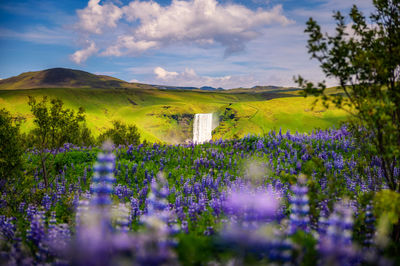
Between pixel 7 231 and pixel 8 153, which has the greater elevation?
pixel 8 153

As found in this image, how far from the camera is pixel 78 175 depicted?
10977mm

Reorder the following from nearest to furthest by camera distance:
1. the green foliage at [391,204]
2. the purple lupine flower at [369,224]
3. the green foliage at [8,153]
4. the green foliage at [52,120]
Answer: the green foliage at [391,204]
the purple lupine flower at [369,224]
the green foliage at [8,153]
the green foliage at [52,120]

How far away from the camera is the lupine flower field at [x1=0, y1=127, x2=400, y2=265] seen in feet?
8.84

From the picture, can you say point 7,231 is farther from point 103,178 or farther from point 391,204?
point 391,204

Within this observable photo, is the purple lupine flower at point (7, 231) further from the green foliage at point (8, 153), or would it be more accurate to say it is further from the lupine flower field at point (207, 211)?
the green foliage at point (8, 153)

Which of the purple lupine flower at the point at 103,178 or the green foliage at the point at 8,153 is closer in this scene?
the purple lupine flower at the point at 103,178

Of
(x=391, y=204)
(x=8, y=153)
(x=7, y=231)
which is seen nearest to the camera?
(x=391, y=204)

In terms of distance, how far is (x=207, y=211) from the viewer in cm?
634

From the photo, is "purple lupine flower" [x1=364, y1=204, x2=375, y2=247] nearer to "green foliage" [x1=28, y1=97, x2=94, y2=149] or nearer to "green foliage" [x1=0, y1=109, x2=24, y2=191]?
"green foliage" [x1=0, y1=109, x2=24, y2=191]

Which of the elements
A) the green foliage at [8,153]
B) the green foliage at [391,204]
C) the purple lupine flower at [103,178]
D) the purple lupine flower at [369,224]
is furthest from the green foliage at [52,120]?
the green foliage at [391,204]

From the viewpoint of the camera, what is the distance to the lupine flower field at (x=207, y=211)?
269 cm

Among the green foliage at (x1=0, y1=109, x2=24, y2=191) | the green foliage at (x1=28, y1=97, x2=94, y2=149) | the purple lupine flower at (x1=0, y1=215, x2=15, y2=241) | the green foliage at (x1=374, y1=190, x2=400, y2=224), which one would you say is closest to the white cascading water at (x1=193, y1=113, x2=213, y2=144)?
the green foliage at (x1=28, y1=97, x2=94, y2=149)

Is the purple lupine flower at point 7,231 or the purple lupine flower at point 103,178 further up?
the purple lupine flower at point 103,178

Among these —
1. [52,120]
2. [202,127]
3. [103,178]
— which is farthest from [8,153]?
[202,127]
